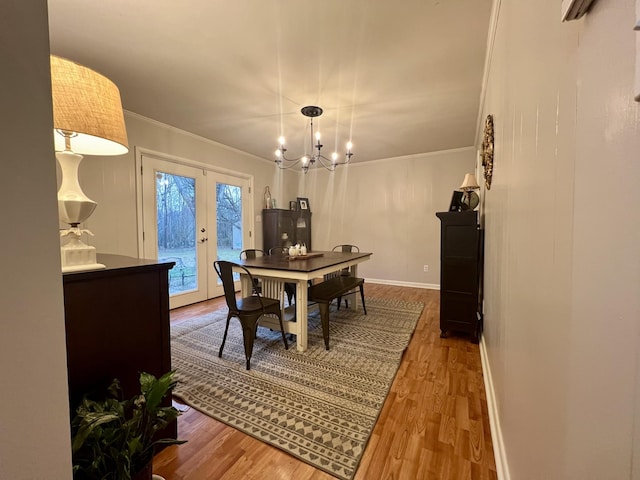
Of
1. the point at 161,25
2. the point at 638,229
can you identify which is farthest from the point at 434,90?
the point at 638,229

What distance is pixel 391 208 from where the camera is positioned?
509 cm

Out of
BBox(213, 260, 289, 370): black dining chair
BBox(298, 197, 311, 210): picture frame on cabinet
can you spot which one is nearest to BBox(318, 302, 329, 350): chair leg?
BBox(213, 260, 289, 370): black dining chair

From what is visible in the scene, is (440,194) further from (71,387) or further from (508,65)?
(71,387)

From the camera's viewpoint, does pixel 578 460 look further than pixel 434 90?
No

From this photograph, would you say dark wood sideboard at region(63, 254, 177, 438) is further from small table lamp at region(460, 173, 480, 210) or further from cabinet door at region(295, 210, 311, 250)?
cabinet door at region(295, 210, 311, 250)

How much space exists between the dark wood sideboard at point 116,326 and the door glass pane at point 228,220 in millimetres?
2961

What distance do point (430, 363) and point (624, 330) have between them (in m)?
2.02

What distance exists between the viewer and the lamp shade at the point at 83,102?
0.91m

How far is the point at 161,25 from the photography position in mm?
1754

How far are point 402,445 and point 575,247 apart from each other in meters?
1.29

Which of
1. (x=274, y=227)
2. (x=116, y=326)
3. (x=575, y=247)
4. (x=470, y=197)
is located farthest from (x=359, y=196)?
(x=575, y=247)

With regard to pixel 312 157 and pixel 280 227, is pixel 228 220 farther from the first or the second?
pixel 312 157

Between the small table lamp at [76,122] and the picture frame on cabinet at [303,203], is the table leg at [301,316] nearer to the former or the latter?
the small table lamp at [76,122]

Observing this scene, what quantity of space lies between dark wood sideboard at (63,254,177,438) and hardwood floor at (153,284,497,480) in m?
0.20
